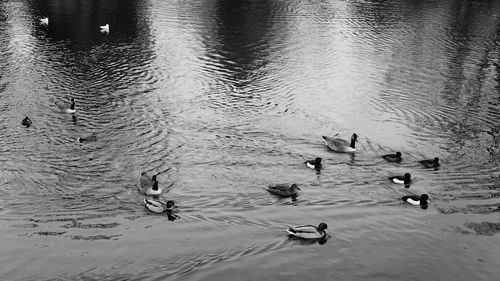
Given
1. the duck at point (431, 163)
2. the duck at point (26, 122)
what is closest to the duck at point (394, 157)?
the duck at point (431, 163)

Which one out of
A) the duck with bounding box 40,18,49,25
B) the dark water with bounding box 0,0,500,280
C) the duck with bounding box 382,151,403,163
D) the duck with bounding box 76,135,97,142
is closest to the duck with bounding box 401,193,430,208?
the dark water with bounding box 0,0,500,280

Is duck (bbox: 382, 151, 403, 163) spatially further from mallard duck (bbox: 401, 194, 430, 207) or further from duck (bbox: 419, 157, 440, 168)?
mallard duck (bbox: 401, 194, 430, 207)

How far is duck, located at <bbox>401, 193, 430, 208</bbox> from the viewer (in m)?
24.0

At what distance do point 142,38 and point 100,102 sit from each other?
62.9 feet

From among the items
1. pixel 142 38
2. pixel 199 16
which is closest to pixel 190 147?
pixel 142 38

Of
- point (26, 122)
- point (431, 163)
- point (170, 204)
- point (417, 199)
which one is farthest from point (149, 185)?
point (431, 163)

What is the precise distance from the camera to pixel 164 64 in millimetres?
45938

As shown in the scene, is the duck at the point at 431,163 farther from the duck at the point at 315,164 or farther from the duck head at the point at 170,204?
the duck head at the point at 170,204

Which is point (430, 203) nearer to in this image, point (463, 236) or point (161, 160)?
point (463, 236)

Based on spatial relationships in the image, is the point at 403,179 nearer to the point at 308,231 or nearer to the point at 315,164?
the point at 315,164

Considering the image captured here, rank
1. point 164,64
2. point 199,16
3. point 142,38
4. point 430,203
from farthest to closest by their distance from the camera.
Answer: point 199,16, point 142,38, point 164,64, point 430,203

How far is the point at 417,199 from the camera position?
24.0 metres

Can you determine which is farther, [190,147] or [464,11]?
[464,11]

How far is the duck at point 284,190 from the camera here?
79.2 ft
